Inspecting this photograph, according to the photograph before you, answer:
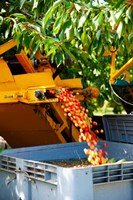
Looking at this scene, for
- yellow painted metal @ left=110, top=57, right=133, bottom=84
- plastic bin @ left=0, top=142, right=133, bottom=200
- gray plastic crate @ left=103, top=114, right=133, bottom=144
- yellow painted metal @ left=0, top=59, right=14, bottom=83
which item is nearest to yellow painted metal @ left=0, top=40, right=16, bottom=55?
yellow painted metal @ left=0, top=59, right=14, bottom=83

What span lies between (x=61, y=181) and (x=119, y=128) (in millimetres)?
1506

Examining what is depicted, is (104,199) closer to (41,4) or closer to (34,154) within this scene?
(34,154)

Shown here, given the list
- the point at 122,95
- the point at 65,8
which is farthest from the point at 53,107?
the point at 65,8

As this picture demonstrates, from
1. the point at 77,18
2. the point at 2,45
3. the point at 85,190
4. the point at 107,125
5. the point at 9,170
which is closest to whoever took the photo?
the point at 85,190

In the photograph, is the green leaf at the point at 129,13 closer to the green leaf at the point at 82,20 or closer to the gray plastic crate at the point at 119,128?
the green leaf at the point at 82,20

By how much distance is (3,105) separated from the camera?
5.32 m

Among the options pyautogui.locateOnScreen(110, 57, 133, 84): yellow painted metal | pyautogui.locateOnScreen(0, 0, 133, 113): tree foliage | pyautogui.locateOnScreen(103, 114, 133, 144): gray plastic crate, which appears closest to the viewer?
pyautogui.locateOnScreen(0, 0, 133, 113): tree foliage

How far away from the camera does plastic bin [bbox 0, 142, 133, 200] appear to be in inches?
128

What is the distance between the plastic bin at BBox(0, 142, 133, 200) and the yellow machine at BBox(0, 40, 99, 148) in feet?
2.73

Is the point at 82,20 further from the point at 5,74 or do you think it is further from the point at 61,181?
the point at 5,74

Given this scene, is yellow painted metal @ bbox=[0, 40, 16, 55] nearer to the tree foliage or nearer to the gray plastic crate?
the tree foliage

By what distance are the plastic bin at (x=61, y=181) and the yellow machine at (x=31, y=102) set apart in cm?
83

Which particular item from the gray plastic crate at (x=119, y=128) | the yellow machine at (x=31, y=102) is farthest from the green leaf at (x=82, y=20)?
the yellow machine at (x=31, y=102)

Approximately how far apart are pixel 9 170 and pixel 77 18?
126 cm
